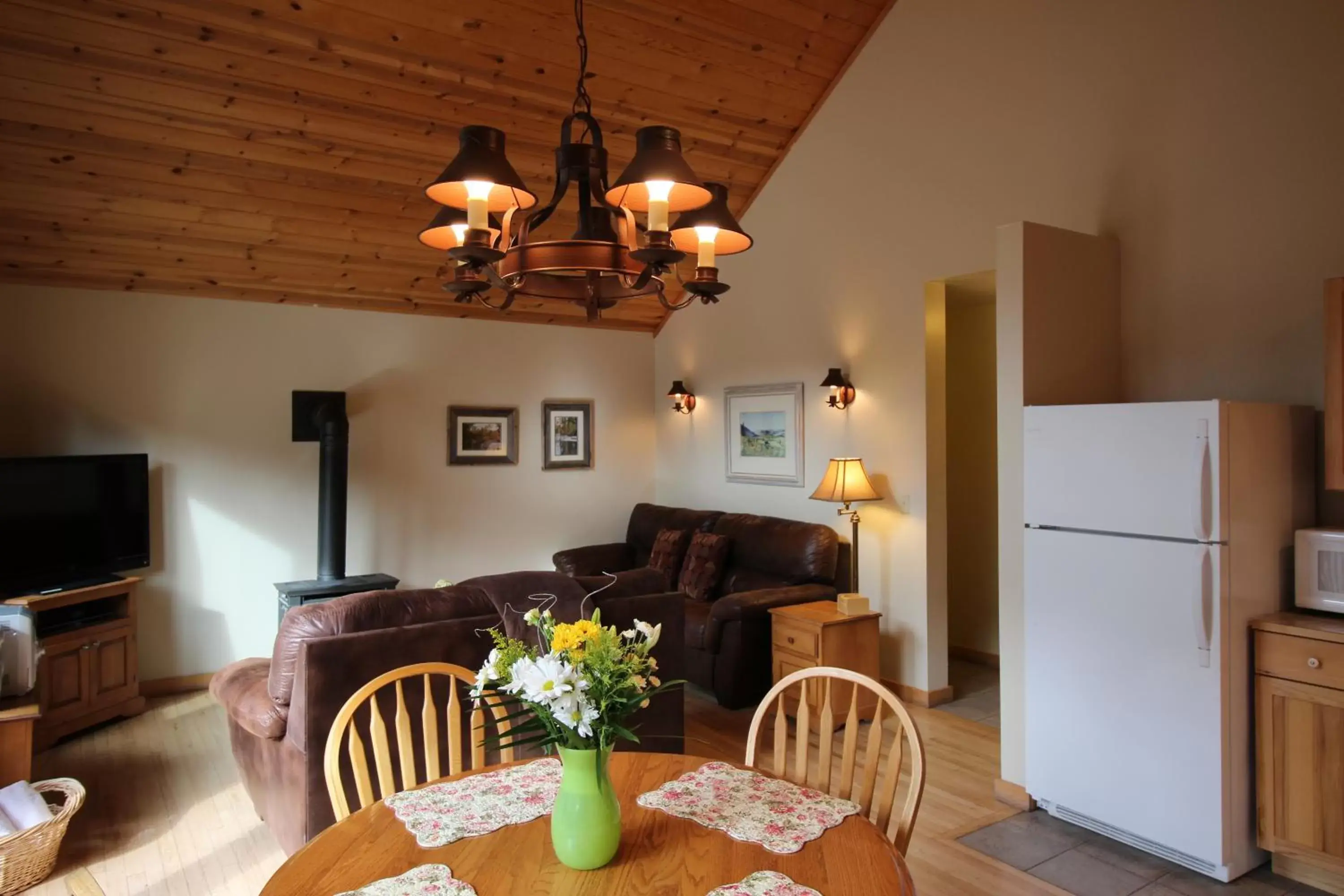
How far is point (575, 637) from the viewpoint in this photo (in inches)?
59.8

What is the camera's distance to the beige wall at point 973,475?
585 centimetres

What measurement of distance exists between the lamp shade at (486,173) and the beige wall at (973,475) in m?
4.22

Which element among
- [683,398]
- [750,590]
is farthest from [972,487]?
[683,398]

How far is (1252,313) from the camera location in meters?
3.54

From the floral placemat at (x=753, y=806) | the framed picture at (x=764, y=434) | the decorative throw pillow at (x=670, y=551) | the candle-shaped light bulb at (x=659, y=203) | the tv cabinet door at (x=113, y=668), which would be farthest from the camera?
the decorative throw pillow at (x=670, y=551)

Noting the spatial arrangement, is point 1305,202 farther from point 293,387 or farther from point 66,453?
point 66,453

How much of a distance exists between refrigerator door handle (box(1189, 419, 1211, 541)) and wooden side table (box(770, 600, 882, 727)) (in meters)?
2.01

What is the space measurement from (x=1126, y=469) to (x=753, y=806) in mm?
2110

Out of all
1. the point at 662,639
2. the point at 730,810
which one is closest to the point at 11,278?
the point at 662,639

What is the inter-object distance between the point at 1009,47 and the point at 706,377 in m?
3.22

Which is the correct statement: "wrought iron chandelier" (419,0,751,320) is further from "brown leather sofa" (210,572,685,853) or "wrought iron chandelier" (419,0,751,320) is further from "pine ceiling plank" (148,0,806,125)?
"pine ceiling plank" (148,0,806,125)

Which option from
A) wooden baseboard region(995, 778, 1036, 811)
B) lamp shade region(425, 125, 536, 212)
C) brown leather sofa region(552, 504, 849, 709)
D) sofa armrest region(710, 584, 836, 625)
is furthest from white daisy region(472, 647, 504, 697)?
sofa armrest region(710, 584, 836, 625)

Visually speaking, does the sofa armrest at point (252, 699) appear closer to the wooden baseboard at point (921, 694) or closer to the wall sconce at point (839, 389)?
the wooden baseboard at point (921, 694)

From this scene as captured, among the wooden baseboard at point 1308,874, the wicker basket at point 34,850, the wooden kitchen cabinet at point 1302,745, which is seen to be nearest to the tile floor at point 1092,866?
the wooden baseboard at point 1308,874
